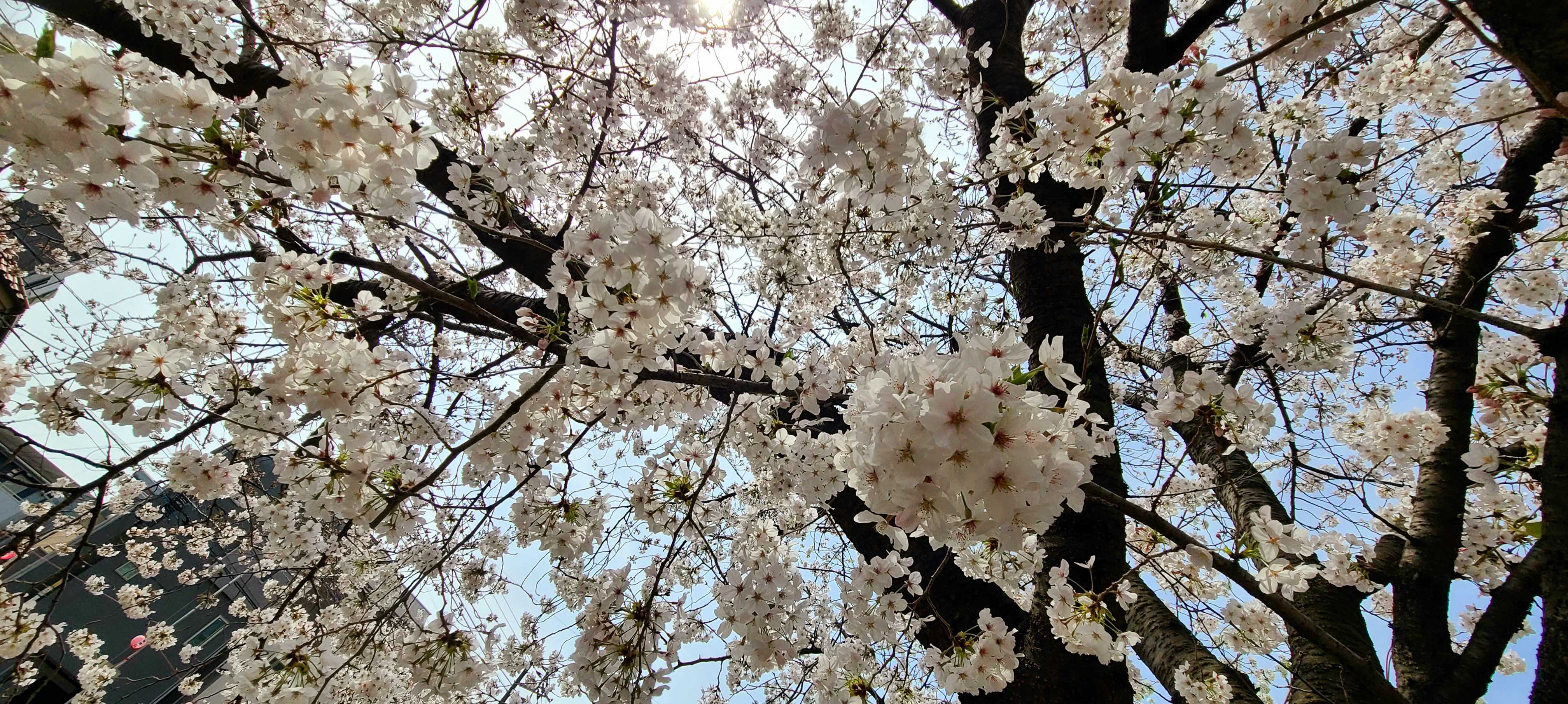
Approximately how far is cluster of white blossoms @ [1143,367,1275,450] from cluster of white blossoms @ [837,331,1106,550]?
0.96 metres

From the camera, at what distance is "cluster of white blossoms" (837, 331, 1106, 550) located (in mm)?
1091

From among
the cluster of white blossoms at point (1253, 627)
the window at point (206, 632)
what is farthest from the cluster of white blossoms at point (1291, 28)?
the window at point (206, 632)

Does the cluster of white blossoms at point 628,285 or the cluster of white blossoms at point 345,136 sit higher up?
the cluster of white blossoms at point 345,136

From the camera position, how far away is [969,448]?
1.10m

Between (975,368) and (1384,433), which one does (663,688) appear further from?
(1384,433)

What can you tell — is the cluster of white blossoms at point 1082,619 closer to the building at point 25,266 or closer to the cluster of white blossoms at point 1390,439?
the cluster of white blossoms at point 1390,439

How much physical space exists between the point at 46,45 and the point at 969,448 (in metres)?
2.25

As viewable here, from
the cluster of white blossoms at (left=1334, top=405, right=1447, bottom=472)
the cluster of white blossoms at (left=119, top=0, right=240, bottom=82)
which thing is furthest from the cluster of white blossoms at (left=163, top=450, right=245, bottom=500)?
the cluster of white blossoms at (left=1334, top=405, right=1447, bottom=472)

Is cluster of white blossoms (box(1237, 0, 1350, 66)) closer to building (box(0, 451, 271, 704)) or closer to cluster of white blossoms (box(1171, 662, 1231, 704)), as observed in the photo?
cluster of white blossoms (box(1171, 662, 1231, 704))

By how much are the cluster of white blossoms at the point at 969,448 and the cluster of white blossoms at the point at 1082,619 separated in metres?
0.84

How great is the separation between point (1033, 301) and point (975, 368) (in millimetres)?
2027

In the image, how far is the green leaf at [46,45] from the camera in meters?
1.26

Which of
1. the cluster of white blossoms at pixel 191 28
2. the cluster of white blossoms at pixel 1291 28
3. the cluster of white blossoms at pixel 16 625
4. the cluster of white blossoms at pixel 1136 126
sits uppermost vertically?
the cluster of white blossoms at pixel 191 28

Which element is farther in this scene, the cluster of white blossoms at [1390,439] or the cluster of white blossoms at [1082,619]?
the cluster of white blossoms at [1390,439]
